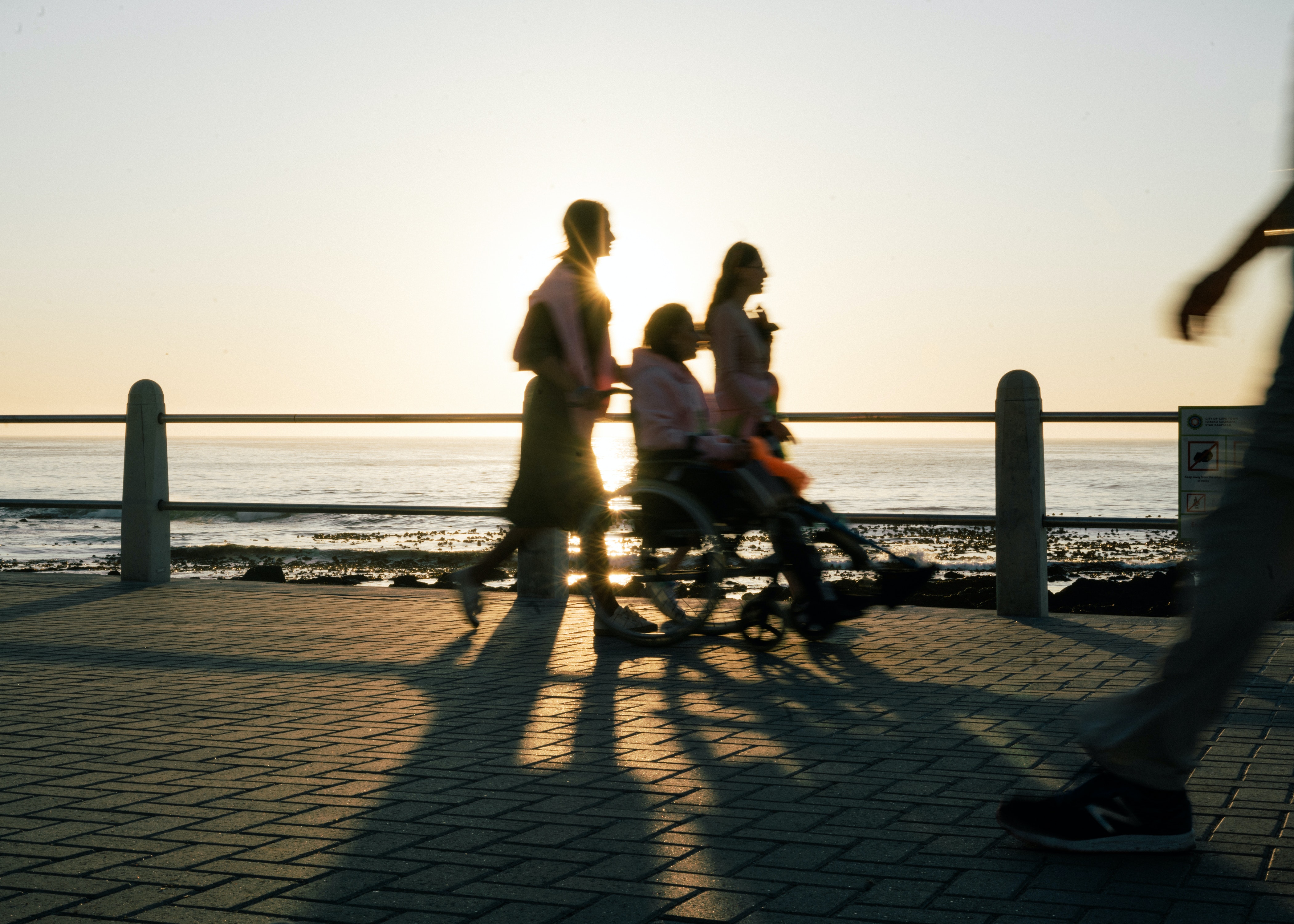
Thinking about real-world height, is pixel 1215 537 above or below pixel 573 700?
above

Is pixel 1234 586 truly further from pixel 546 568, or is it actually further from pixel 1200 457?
pixel 546 568

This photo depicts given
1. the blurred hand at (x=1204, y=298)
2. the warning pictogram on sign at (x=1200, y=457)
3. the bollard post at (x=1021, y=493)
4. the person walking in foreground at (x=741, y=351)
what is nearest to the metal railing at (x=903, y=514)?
the bollard post at (x=1021, y=493)

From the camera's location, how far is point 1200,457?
21.2 ft

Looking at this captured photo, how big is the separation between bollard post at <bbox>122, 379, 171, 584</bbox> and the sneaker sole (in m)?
7.33

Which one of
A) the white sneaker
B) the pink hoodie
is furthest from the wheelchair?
the pink hoodie

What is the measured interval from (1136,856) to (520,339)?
3.98 metres

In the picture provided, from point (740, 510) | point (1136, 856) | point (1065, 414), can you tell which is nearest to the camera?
point (1136, 856)

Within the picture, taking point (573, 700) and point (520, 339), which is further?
point (520, 339)

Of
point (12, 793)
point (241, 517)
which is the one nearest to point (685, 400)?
point (12, 793)

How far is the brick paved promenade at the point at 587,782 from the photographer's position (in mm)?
2531

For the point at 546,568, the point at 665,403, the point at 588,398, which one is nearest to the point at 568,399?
the point at 588,398

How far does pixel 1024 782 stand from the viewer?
342 cm

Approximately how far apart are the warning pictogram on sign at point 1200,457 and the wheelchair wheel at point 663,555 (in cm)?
265

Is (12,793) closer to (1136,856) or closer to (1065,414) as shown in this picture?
(1136,856)
